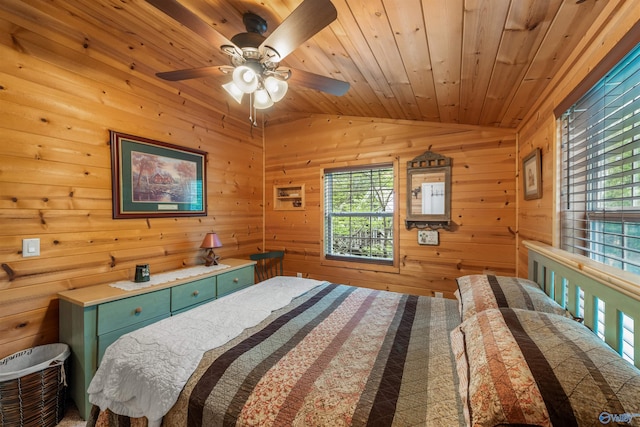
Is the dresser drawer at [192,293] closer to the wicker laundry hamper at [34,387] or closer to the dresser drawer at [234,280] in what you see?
the dresser drawer at [234,280]

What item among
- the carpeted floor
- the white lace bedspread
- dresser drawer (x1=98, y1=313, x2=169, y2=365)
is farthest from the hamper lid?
the white lace bedspread

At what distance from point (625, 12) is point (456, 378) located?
1.55 metres

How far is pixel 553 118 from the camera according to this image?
5.50ft

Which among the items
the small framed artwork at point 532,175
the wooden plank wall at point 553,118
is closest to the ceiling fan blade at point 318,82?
the wooden plank wall at point 553,118

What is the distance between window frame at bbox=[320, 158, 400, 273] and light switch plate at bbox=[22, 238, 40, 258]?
2702 mm

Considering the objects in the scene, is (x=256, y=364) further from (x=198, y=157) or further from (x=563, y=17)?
(x=198, y=157)

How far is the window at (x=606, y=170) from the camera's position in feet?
3.34

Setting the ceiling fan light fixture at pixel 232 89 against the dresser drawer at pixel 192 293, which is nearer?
the ceiling fan light fixture at pixel 232 89

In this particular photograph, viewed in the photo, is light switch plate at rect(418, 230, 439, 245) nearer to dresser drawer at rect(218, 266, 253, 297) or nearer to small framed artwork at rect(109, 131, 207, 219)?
dresser drawer at rect(218, 266, 253, 297)

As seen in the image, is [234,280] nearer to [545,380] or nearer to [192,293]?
[192,293]

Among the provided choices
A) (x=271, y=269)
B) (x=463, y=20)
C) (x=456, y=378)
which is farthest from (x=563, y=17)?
(x=271, y=269)

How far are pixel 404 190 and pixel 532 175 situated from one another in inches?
49.2

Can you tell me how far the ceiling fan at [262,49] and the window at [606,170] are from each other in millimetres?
1271

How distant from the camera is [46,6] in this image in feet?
5.96
